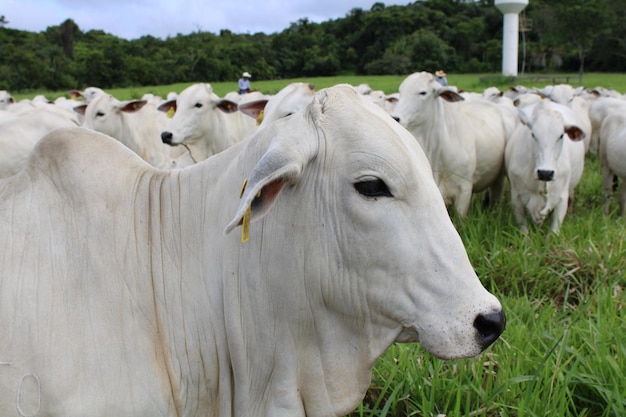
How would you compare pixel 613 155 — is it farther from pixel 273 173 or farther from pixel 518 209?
pixel 273 173

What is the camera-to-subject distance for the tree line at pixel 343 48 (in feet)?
134

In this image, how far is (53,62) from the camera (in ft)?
145

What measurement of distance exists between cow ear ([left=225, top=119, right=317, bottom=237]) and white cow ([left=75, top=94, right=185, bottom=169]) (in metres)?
6.01

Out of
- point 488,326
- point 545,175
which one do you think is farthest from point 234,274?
point 545,175

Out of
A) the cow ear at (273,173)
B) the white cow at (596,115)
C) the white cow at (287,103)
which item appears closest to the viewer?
the cow ear at (273,173)

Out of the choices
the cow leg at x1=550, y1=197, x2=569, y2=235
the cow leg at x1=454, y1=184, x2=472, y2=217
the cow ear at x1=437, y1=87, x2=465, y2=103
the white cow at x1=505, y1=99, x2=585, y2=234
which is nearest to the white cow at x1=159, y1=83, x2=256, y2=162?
the cow ear at x1=437, y1=87, x2=465, y2=103

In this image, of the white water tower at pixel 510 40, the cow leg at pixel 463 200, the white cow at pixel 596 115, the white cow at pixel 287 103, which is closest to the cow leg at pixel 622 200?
the cow leg at pixel 463 200

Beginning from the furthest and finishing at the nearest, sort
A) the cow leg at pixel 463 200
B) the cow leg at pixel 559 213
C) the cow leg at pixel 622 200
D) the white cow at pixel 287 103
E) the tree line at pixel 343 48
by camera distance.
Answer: the tree line at pixel 343 48 → the cow leg at pixel 622 200 → the cow leg at pixel 463 200 → the cow leg at pixel 559 213 → the white cow at pixel 287 103

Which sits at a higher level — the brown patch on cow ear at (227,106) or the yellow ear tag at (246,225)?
the yellow ear tag at (246,225)

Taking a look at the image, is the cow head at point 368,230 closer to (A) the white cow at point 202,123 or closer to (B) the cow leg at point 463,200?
(B) the cow leg at point 463,200

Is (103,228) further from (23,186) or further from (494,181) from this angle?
(494,181)

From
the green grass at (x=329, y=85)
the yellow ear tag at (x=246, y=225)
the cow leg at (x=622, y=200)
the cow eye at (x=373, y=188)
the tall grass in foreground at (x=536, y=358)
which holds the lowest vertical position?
the green grass at (x=329, y=85)

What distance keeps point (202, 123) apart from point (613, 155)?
495cm

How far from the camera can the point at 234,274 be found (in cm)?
169
